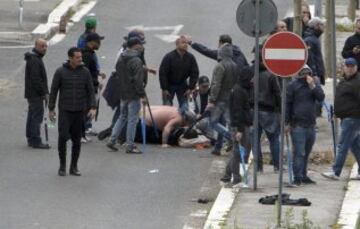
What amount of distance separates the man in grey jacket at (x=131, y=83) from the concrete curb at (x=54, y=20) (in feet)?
35.1

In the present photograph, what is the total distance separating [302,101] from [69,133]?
3.30 meters

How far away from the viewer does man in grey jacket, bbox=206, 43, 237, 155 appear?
66.5ft

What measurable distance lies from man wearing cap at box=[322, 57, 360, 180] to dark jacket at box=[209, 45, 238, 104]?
7.05ft

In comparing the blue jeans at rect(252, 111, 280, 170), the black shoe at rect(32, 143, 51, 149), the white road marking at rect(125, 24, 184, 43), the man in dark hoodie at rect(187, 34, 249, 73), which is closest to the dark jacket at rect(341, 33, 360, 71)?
the man in dark hoodie at rect(187, 34, 249, 73)

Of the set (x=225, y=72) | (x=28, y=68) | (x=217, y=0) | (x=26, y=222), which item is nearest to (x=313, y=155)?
(x=225, y=72)

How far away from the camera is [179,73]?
22375 mm

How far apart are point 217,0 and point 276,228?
2132cm

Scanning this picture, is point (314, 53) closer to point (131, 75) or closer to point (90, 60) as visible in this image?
point (131, 75)

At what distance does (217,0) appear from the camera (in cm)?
3666

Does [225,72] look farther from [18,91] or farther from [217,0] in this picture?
[217,0]

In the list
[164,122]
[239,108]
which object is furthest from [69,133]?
[164,122]

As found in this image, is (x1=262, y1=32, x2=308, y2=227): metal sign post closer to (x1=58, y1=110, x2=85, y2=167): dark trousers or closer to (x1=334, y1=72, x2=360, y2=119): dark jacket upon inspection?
(x1=334, y1=72, x2=360, y2=119): dark jacket

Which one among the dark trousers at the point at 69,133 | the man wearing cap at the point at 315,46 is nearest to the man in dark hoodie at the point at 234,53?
the man wearing cap at the point at 315,46

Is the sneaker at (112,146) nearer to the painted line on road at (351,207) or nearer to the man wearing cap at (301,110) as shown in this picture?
the man wearing cap at (301,110)
